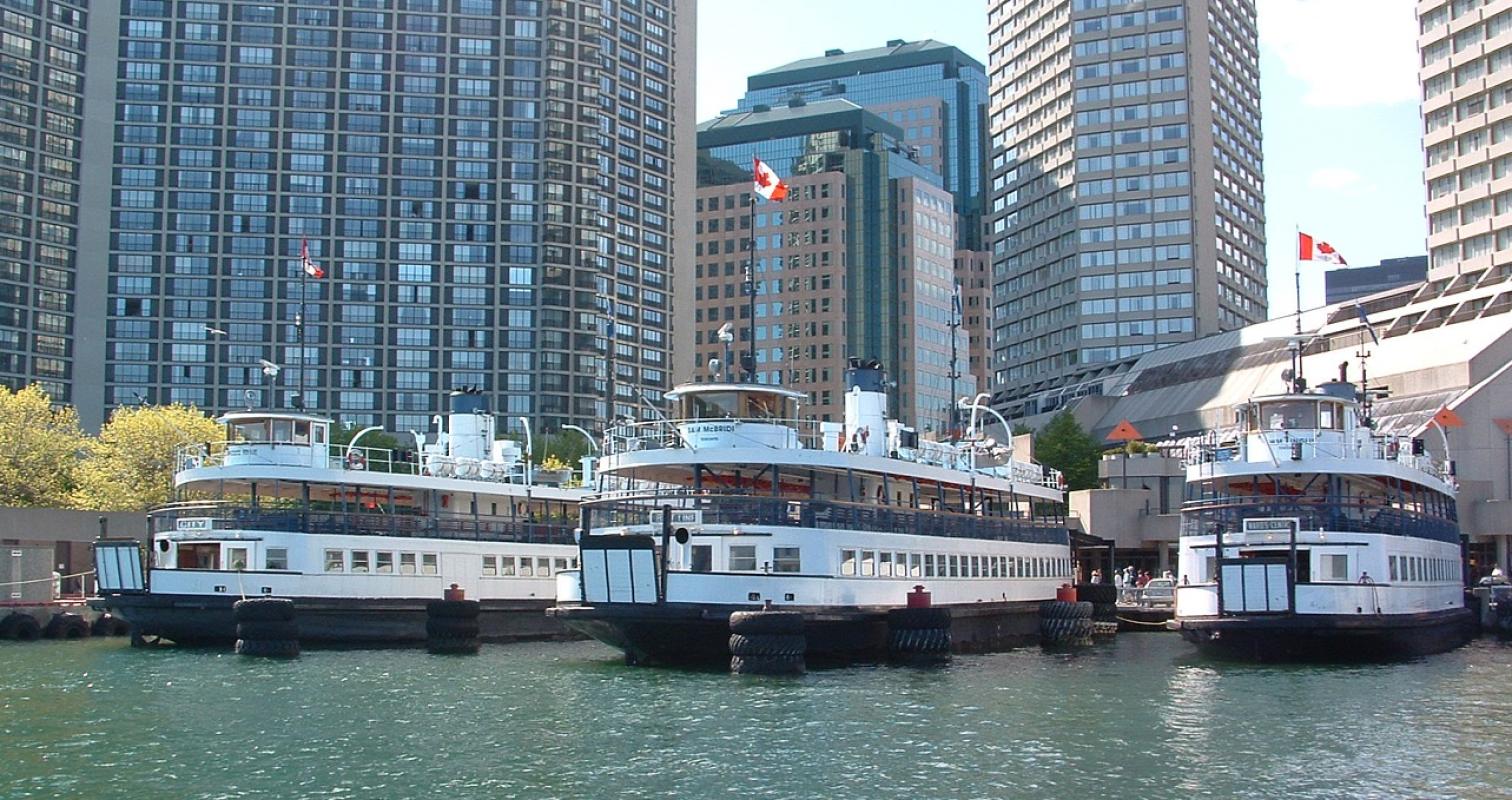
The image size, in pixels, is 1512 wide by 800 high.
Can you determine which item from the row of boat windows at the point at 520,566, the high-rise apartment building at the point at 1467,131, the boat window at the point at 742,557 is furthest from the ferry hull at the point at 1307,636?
the high-rise apartment building at the point at 1467,131

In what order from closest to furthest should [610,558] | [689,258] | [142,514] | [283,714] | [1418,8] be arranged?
1. [283,714]
2. [610,558]
3. [142,514]
4. [1418,8]
5. [689,258]

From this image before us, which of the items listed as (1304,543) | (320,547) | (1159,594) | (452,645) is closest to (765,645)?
(452,645)

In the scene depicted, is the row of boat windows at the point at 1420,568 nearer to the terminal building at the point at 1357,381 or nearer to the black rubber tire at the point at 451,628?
the terminal building at the point at 1357,381

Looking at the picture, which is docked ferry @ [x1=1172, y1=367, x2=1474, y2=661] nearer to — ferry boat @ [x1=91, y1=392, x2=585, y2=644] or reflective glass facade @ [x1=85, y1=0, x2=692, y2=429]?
ferry boat @ [x1=91, y1=392, x2=585, y2=644]

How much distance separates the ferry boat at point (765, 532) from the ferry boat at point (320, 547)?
1000 cm

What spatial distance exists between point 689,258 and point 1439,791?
6403 inches

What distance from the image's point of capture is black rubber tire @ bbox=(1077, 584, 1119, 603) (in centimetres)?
6631

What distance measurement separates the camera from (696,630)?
148 ft

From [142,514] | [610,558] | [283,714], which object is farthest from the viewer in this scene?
[142,514]

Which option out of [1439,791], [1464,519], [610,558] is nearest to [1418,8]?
[1464,519]

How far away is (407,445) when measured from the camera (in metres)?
162

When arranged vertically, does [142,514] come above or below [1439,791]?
above

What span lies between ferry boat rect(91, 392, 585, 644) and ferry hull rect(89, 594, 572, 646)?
42 mm

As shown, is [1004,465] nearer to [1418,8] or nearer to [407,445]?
[1418,8]
